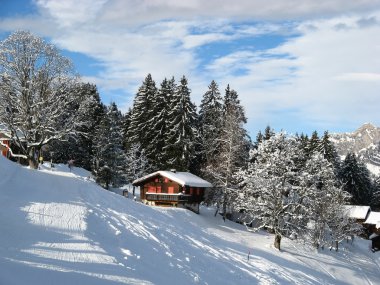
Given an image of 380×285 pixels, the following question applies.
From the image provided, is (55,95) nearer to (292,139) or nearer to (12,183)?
(12,183)

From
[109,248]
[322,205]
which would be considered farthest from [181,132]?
[109,248]

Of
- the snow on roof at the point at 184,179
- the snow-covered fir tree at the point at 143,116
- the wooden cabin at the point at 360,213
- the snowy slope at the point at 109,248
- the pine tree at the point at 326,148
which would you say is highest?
the snow-covered fir tree at the point at 143,116

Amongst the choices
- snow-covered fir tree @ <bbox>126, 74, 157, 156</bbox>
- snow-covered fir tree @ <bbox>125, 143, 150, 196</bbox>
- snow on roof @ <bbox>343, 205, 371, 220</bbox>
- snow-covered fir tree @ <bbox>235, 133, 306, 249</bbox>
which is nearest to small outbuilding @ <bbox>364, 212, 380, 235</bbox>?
snow on roof @ <bbox>343, 205, 371, 220</bbox>

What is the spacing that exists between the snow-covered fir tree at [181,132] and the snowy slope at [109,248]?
16.4m

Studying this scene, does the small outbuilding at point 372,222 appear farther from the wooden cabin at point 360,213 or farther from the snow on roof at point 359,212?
the snow on roof at point 359,212

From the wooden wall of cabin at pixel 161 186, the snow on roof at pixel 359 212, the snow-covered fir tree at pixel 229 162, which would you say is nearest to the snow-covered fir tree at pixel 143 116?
the wooden wall of cabin at pixel 161 186

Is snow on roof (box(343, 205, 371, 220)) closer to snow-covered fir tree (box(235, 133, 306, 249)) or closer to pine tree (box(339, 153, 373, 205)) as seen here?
pine tree (box(339, 153, 373, 205))

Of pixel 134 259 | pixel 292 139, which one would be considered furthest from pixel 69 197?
pixel 292 139

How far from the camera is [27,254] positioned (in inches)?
568

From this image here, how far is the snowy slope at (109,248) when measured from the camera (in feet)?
47.6

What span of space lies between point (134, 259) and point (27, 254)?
5.15m

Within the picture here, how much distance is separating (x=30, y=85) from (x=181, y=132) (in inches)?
930

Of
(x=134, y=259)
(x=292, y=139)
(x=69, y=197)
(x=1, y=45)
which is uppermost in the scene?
(x=1, y=45)

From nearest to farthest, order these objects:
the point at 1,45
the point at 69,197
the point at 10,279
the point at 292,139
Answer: the point at 10,279 < the point at 69,197 < the point at 1,45 < the point at 292,139
